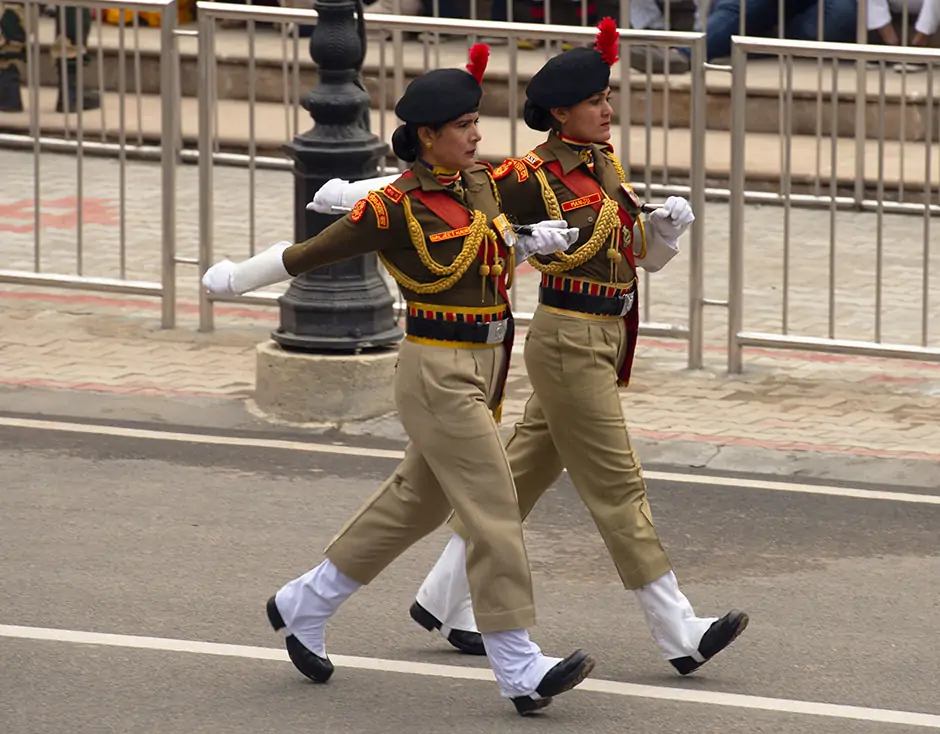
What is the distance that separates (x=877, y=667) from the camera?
6785 mm

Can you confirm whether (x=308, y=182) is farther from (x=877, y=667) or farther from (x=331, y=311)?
(x=877, y=667)

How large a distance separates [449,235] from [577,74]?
663 mm

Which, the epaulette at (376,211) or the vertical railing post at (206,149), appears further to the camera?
the vertical railing post at (206,149)

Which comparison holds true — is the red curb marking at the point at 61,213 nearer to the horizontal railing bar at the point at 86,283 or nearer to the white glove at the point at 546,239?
the horizontal railing bar at the point at 86,283

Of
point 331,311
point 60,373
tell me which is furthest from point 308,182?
point 60,373

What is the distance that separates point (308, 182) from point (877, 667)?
4.23 meters

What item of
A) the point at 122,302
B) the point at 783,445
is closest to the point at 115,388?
the point at 122,302

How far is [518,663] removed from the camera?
6293mm

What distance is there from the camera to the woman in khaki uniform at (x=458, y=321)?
628 cm

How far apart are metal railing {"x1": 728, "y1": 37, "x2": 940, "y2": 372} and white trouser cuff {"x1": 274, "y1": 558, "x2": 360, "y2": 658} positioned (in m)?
4.44

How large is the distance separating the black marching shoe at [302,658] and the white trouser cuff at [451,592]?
429mm

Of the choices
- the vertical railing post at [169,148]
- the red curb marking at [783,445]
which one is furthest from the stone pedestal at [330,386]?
the vertical railing post at [169,148]

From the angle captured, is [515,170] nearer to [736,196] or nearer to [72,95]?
[736,196]

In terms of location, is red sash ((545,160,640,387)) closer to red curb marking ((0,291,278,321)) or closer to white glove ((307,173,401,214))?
white glove ((307,173,401,214))
